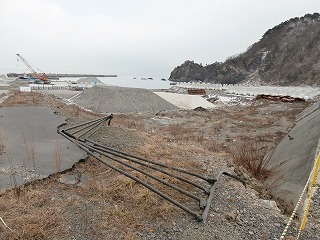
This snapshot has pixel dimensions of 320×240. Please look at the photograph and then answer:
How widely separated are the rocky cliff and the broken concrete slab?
6957 cm

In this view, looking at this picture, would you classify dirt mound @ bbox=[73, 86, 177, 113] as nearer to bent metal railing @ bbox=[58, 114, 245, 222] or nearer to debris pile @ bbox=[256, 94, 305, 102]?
debris pile @ bbox=[256, 94, 305, 102]

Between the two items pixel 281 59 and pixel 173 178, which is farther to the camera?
pixel 281 59

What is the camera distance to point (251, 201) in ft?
20.2

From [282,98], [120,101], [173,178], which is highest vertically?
[173,178]

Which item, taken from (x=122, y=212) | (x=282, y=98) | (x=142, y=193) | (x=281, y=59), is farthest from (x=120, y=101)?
(x=281, y=59)

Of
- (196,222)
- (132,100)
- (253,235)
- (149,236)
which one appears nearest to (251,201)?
(253,235)

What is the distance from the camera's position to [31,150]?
27.6ft

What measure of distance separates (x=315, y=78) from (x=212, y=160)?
224ft

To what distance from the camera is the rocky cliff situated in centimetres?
7619

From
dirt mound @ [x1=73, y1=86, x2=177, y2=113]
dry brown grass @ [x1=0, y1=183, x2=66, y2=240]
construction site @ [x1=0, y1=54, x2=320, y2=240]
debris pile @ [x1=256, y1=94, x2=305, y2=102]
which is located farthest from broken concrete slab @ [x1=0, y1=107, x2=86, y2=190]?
debris pile @ [x1=256, y1=94, x2=305, y2=102]

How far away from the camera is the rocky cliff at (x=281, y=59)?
76188 mm

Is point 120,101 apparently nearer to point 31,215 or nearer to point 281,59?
point 31,215

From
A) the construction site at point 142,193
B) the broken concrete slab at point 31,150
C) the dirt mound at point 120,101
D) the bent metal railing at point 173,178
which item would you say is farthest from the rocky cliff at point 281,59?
the bent metal railing at point 173,178

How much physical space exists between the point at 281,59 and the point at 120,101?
77131 mm
